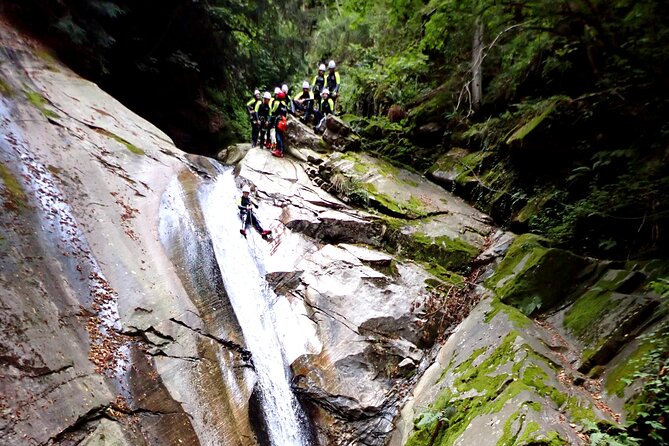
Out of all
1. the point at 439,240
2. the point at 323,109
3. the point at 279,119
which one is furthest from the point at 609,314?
the point at 323,109

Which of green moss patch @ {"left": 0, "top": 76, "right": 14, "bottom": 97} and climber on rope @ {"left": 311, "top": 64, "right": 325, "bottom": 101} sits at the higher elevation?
climber on rope @ {"left": 311, "top": 64, "right": 325, "bottom": 101}

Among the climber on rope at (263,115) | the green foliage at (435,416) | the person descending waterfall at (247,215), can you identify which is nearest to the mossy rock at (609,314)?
the green foliage at (435,416)

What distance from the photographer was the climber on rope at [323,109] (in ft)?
46.2

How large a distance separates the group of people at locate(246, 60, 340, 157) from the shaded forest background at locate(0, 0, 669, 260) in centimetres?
157

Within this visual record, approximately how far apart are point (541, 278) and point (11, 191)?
32.5 feet

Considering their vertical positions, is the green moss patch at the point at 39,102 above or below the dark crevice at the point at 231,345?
above

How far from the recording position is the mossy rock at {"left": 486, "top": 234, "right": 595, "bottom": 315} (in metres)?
6.95

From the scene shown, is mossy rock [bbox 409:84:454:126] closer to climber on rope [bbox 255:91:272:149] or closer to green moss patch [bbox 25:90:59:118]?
→ climber on rope [bbox 255:91:272:149]

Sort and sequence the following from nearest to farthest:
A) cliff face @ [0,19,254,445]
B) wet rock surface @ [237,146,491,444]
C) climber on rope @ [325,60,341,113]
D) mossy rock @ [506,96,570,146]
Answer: cliff face @ [0,19,254,445] < wet rock surface @ [237,146,491,444] < mossy rock @ [506,96,570,146] < climber on rope @ [325,60,341,113]

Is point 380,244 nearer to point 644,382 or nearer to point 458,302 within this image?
point 458,302

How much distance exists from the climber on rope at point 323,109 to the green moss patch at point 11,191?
9.19m

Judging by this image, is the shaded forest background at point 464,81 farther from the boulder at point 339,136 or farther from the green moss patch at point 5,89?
the green moss patch at point 5,89

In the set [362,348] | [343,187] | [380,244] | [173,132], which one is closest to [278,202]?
[343,187]

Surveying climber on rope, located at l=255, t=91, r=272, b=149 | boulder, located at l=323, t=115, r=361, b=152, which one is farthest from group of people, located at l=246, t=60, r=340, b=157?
boulder, located at l=323, t=115, r=361, b=152
